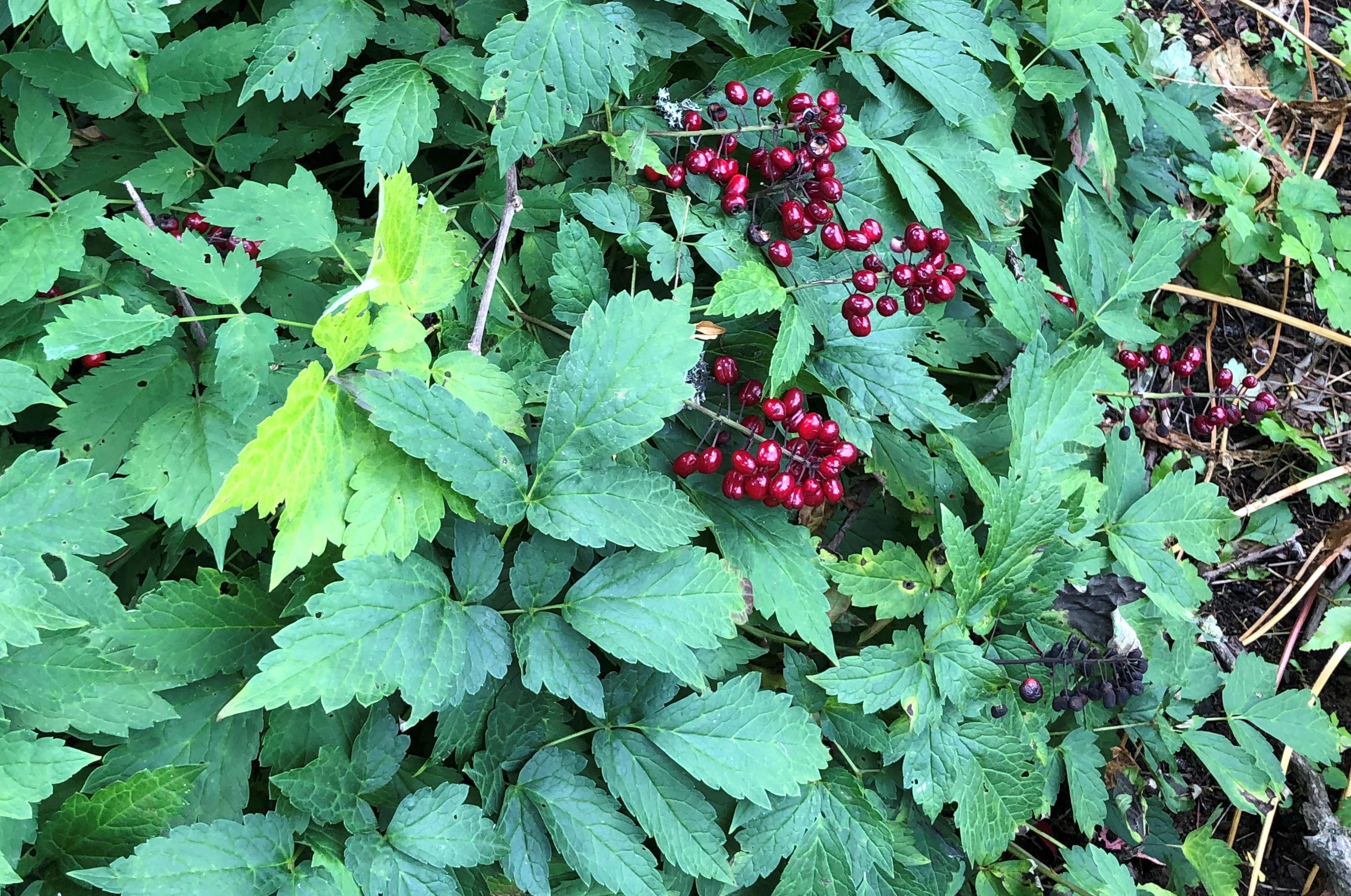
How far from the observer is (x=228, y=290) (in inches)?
66.5

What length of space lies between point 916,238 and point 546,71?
1.01 meters

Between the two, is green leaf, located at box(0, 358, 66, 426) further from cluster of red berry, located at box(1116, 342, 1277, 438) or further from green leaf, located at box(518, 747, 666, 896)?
cluster of red berry, located at box(1116, 342, 1277, 438)

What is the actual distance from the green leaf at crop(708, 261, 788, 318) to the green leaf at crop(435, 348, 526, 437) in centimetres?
52

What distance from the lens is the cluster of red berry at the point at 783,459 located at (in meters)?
1.91

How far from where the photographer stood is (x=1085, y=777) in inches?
90.4

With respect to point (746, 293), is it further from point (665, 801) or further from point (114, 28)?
point (114, 28)

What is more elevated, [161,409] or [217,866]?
[161,409]

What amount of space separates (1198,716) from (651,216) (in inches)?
84.9

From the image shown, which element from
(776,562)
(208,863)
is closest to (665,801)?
(776,562)

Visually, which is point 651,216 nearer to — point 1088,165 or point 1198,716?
point 1088,165

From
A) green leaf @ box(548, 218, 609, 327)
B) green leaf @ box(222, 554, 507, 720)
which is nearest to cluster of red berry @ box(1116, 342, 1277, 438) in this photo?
green leaf @ box(548, 218, 609, 327)

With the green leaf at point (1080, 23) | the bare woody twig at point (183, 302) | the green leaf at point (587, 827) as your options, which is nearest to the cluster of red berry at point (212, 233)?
the bare woody twig at point (183, 302)

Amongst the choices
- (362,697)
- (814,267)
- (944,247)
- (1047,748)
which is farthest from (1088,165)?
(362,697)

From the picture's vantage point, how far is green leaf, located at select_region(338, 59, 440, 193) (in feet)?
6.43
